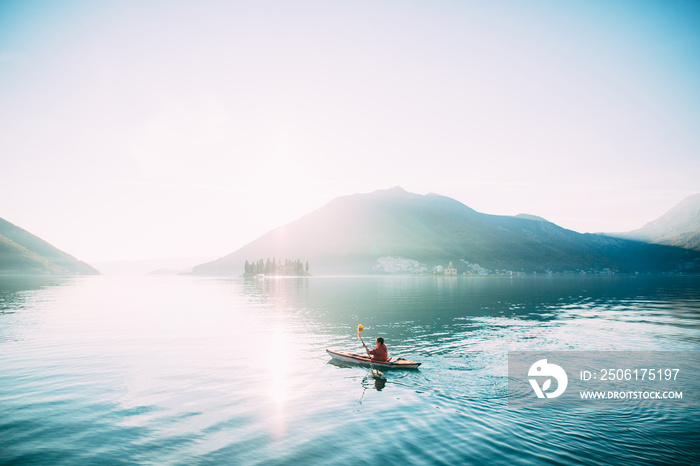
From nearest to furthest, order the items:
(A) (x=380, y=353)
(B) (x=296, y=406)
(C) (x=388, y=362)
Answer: (B) (x=296, y=406)
(C) (x=388, y=362)
(A) (x=380, y=353)

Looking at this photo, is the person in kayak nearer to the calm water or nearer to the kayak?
the kayak

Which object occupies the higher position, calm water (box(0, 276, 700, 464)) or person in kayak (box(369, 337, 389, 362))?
person in kayak (box(369, 337, 389, 362))

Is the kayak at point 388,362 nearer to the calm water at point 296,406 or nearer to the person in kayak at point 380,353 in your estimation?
the person in kayak at point 380,353

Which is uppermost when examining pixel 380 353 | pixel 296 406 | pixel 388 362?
pixel 380 353

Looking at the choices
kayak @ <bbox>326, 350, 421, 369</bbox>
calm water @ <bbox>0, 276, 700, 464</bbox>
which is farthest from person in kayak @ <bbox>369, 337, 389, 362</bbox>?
calm water @ <bbox>0, 276, 700, 464</bbox>

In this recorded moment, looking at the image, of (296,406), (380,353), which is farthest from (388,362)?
(296,406)

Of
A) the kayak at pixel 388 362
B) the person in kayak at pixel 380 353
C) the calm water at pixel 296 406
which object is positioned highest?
the person in kayak at pixel 380 353

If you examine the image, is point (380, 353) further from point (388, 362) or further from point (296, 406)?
point (296, 406)

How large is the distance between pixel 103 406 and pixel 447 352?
30.7 m

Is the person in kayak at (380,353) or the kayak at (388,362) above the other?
the person in kayak at (380,353)

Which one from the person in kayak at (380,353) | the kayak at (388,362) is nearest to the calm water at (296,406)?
the kayak at (388,362)

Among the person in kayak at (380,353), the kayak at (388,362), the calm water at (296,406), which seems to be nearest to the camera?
the calm water at (296,406)

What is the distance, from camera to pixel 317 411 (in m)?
23.9

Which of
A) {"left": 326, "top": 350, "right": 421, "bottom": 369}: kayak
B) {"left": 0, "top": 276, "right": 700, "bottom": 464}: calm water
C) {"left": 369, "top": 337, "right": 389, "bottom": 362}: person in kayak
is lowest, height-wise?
{"left": 0, "top": 276, "right": 700, "bottom": 464}: calm water
